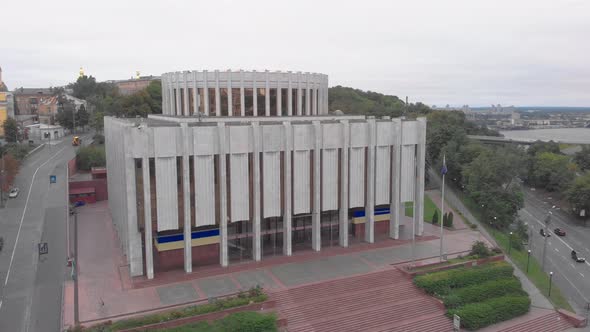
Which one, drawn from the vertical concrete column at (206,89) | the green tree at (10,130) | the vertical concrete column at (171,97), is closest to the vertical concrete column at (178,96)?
the vertical concrete column at (171,97)

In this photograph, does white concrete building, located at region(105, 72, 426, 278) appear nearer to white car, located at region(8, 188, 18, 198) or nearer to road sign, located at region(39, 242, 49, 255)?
road sign, located at region(39, 242, 49, 255)

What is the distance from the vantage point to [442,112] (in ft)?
335

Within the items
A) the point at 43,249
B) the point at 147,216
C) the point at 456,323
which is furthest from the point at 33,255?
the point at 456,323

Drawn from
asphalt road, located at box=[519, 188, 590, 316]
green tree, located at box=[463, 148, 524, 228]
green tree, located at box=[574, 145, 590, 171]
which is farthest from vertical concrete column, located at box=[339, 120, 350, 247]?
green tree, located at box=[574, 145, 590, 171]

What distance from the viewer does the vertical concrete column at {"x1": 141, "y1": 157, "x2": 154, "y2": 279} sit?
3281 cm

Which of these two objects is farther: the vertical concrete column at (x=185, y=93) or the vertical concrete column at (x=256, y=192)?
the vertical concrete column at (x=185, y=93)

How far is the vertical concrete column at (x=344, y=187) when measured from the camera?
128ft

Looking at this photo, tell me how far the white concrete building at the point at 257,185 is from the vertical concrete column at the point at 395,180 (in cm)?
9

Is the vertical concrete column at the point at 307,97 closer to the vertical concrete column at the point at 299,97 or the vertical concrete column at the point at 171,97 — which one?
the vertical concrete column at the point at 299,97

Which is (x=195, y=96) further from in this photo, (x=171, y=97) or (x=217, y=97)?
(x=171, y=97)

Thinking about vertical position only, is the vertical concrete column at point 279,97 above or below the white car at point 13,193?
above

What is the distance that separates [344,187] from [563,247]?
30905 mm

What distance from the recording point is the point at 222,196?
35.0 metres

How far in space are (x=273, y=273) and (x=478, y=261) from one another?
16.8m
